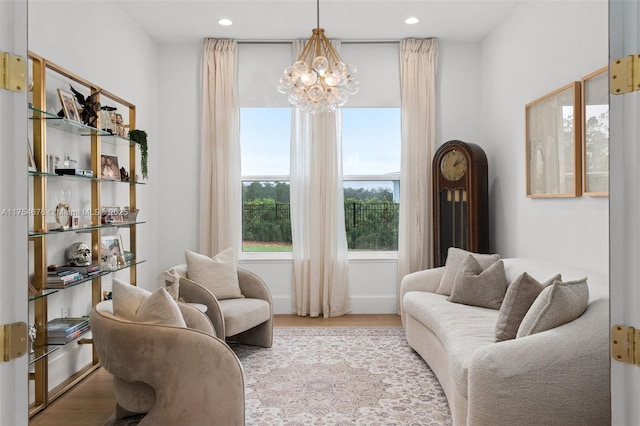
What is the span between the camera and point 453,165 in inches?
189

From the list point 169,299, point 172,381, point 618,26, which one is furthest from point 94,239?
point 618,26

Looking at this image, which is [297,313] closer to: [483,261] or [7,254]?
[483,261]

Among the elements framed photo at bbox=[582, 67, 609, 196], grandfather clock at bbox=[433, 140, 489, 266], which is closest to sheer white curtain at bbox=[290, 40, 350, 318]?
grandfather clock at bbox=[433, 140, 489, 266]

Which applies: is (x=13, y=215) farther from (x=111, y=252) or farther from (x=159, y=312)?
(x=111, y=252)

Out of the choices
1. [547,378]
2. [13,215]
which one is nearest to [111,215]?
[13,215]

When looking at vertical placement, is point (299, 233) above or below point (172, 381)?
above

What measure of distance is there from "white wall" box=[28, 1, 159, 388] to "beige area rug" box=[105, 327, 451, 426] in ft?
3.80

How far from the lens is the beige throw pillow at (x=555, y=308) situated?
87.1 inches

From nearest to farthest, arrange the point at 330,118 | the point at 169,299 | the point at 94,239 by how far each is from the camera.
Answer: the point at 169,299 → the point at 94,239 → the point at 330,118

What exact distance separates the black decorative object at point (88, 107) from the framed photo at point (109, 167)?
45cm

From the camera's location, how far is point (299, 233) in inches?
208

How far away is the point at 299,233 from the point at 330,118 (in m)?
1.33

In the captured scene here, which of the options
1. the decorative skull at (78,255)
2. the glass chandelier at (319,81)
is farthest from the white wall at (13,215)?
the glass chandelier at (319,81)

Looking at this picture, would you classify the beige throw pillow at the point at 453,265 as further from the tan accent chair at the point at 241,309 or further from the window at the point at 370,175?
the window at the point at 370,175
